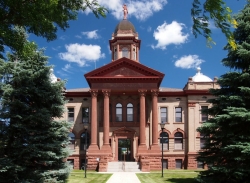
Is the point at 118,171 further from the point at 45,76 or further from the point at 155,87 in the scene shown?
the point at 45,76

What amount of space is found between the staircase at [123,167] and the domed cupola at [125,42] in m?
17.4

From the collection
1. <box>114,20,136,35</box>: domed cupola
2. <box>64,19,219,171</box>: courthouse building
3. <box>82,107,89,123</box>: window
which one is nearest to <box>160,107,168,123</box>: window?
<box>64,19,219,171</box>: courthouse building

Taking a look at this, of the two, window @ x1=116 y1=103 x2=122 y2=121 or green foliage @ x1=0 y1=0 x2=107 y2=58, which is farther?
window @ x1=116 y1=103 x2=122 y2=121

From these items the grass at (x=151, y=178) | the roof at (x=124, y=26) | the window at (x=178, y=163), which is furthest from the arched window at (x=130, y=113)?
the roof at (x=124, y=26)

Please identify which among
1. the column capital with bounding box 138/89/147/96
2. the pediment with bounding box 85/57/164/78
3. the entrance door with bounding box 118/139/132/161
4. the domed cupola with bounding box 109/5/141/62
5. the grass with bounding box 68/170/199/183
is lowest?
the grass with bounding box 68/170/199/183

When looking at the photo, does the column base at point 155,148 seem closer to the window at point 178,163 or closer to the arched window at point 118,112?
the window at point 178,163

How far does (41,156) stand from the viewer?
758 inches

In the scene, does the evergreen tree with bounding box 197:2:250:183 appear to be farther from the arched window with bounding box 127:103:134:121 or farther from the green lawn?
the arched window with bounding box 127:103:134:121

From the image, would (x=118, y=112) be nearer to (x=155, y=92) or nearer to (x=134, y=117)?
(x=134, y=117)

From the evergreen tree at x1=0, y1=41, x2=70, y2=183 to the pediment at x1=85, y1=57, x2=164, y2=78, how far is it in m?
17.0

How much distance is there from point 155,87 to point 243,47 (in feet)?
64.4

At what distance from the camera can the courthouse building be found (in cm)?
3775

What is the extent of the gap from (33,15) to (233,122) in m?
14.5

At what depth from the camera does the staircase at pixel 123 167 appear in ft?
112
